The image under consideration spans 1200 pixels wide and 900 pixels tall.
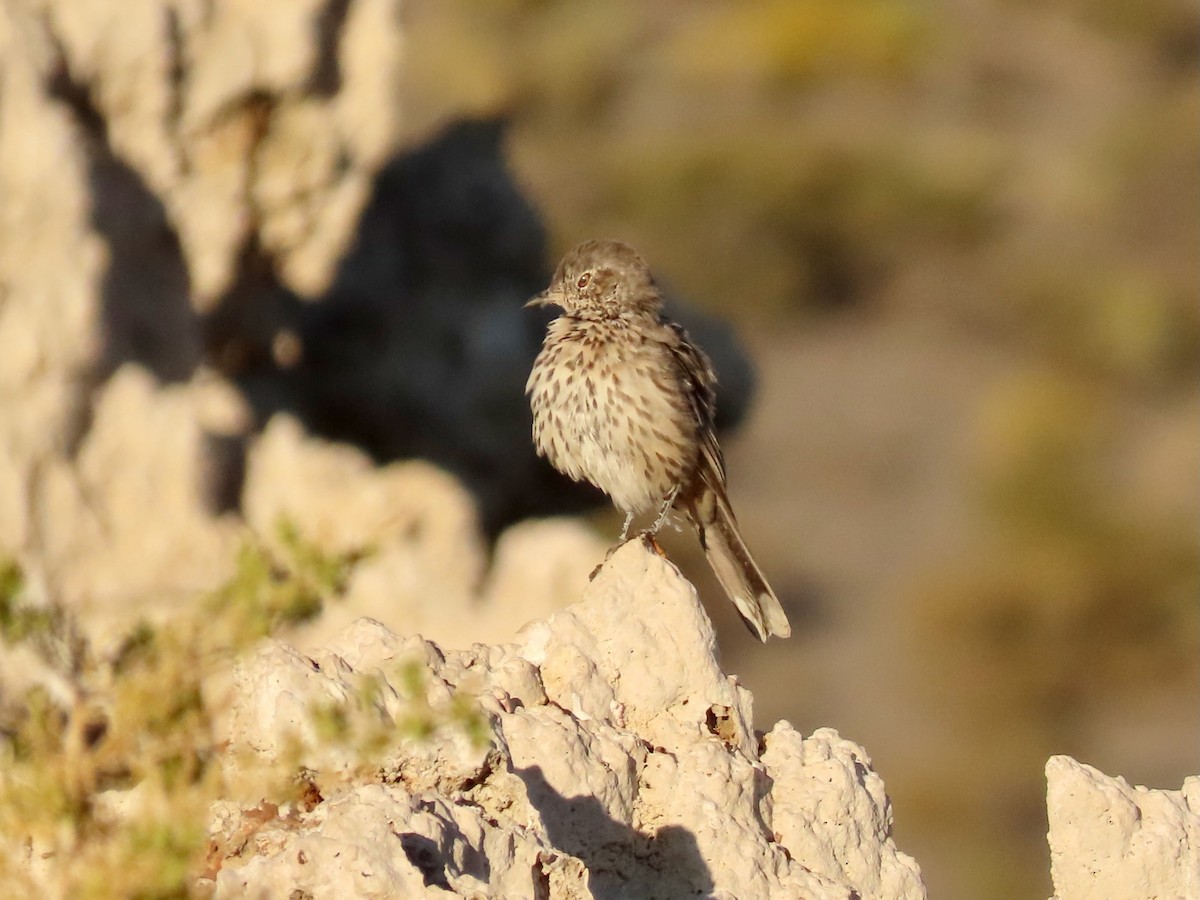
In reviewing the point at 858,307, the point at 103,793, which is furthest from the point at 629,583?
the point at 858,307

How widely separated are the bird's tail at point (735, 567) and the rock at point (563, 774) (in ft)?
6.96

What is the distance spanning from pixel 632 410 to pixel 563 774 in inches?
129

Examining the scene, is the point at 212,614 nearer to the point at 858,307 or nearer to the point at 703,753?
the point at 703,753

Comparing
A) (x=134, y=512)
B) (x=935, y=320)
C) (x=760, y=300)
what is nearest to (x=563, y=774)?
(x=134, y=512)

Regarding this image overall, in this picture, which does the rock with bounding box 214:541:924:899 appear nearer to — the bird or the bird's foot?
the bird's foot

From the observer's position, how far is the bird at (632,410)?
28.9 ft

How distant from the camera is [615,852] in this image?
5777 millimetres

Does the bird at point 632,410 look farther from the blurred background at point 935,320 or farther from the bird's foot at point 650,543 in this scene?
the blurred background at point 935,320

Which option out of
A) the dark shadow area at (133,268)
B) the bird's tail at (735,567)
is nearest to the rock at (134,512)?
the dark shadow area at (133,268)

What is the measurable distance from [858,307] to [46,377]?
3077 cm

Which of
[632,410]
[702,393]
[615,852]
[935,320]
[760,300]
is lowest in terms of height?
[615,852]

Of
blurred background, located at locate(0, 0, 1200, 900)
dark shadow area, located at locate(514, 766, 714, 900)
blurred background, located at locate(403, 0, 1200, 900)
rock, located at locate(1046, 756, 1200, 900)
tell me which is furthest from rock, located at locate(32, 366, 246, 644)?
rock, located at locate(1046, 756, 1200, 900)

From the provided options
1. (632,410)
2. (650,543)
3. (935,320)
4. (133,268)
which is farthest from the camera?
(935,320)

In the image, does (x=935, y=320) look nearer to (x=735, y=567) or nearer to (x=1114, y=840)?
(x=735, y=567)
